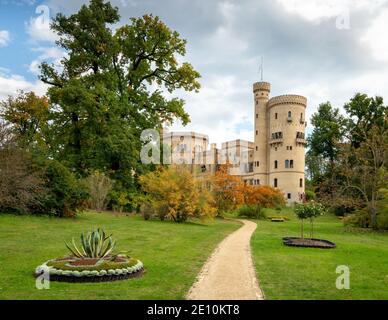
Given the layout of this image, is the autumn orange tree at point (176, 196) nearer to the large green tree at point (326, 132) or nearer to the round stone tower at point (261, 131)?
the large green tree at point (326, 132)

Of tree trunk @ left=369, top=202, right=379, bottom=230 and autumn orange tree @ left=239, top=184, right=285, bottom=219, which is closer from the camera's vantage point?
tree trunk @ left=369, top=202, right=379, bottom=230

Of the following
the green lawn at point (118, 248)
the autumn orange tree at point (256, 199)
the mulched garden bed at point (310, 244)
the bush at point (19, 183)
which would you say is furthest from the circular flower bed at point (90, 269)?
the autumn orange tree at point (256, 199)

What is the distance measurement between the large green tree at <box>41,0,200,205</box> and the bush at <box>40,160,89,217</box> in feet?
16.3

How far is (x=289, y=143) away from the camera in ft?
198

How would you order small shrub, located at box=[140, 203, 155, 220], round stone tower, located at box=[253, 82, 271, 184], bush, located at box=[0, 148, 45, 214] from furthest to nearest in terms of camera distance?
A: round stone tower, located at box=[253, 82, 271, 184], small shrub, located at box=[140, 203, 155, 220], bush, located at box=[0, 148, 45, 214]

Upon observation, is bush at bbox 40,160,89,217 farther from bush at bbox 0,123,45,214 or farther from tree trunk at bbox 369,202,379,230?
tree trunk at bbox 369,202,379,230

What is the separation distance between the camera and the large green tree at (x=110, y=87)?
28234mm

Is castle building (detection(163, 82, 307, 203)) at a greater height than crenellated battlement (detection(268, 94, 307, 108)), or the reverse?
crenellated battlement (detection(268, 94, 307, 108))

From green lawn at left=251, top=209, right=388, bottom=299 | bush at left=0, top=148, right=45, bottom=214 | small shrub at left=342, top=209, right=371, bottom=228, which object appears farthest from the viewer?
small shrub at left=342, top=209, right=371, bottom=228

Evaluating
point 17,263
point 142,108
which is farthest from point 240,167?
point 17,263

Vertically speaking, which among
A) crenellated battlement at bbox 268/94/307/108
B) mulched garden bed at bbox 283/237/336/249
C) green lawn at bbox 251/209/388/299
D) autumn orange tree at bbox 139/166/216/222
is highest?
crenellated battlement at bbox 268/94/307/108

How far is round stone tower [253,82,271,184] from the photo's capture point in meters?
64.0

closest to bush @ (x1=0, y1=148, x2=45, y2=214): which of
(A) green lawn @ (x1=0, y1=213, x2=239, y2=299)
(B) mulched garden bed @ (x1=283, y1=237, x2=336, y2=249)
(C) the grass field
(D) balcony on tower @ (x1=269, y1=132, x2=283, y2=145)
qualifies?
(A) green lawn @ (x1=0, y1=213, x2=239, y2=299)

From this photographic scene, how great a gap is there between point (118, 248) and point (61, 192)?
1043 cm
